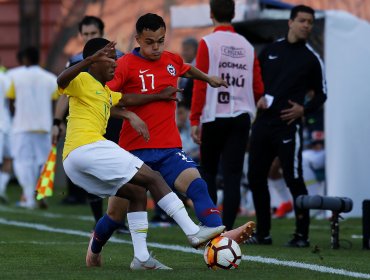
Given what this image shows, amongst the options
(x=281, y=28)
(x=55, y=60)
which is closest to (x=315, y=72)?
(x=281, y=28)

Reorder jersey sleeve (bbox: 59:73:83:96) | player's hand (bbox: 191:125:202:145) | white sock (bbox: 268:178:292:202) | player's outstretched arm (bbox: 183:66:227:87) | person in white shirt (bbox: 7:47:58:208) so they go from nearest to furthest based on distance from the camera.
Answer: jersey sleeve (bbox: 59:73:83:96)
player's outstretched arm (bbox: 183:66:227:87)
player's hand (bbox: 191:125:202:145)
white sock (bbox: 268:178:292:202)
person in white shirt (bbox: 7:47:58:208)

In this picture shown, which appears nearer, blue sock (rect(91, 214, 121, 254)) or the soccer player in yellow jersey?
the soccer player in yellow jersey

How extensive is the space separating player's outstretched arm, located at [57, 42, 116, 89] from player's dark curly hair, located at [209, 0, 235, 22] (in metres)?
2.83

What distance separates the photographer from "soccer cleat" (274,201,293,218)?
1623 cm

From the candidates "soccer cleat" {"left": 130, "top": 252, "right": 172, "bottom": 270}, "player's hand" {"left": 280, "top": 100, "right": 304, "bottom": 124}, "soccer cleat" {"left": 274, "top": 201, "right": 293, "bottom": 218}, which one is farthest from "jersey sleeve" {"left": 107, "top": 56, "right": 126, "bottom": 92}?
"soccer cleat" {"left": 274, "top": 201, "right": 293, "bottom": 218}

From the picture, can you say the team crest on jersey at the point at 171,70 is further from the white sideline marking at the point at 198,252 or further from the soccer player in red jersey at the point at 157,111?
the white sideline marking at the point at 198,252

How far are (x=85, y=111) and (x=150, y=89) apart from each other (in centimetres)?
77

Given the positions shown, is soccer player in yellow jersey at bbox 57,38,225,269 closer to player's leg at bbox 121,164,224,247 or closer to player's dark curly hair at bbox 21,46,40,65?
player's leg at bbox 121,164,224,247

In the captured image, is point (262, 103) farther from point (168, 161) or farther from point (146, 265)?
point (146, 265)

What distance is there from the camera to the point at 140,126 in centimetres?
864

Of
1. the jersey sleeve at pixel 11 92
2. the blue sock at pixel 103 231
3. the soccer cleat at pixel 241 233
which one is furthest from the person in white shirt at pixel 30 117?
the soccer cleat at pixel 241 233

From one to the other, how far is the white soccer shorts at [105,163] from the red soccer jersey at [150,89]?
716mm

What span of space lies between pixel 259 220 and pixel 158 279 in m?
3.87

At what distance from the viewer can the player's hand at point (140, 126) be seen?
340 inches
